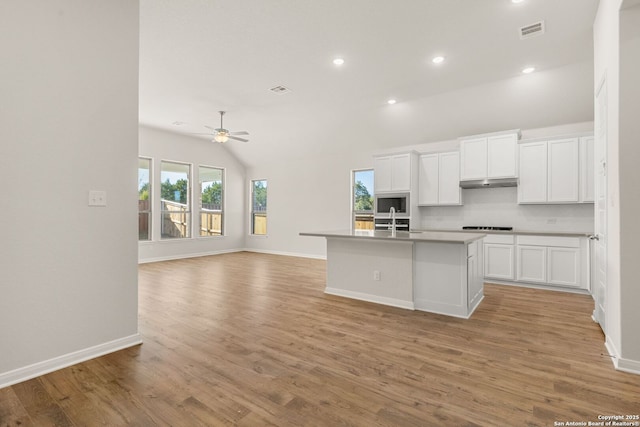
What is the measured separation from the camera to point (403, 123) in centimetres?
634

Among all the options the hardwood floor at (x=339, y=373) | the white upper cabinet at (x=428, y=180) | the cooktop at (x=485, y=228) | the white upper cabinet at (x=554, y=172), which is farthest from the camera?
the white upper cabinet at (x=428, y=180)

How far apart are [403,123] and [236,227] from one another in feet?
19.7

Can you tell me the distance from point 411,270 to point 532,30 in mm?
3082

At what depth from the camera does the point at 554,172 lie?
4992mm

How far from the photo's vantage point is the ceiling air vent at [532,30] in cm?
342

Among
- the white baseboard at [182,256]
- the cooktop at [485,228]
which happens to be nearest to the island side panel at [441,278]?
the cooktop at [485,228]

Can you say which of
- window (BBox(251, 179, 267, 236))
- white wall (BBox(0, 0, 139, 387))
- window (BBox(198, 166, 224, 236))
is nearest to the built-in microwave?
window (BBox(251, 179, 267, 236))

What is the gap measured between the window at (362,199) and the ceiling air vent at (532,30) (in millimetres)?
4234

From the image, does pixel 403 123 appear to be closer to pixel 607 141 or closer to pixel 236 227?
pixel 607 141

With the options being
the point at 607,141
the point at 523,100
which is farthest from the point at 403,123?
the point at 607,141

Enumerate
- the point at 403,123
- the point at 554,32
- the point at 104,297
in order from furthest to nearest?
the point at 403,123 → the point at 554,32 → the point at 104,297

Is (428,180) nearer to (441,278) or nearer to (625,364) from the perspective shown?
(441,278)

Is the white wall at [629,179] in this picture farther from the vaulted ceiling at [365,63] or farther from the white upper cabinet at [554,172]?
the white upper cabinet at [554,172]

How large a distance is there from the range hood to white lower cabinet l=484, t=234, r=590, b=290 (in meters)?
0.97
